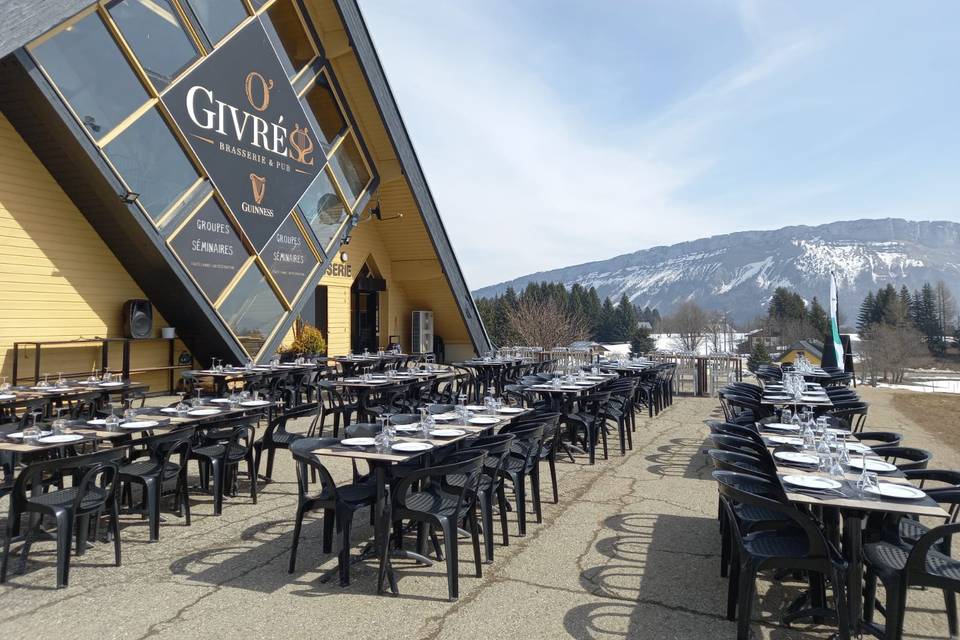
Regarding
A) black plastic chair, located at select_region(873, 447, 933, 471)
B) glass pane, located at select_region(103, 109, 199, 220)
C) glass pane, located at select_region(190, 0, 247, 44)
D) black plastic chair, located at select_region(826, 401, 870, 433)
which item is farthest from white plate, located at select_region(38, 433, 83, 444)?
glass pane, located at select_region(190, 0, 247, 44)

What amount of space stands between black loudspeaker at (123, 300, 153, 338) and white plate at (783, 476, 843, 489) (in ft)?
37.4

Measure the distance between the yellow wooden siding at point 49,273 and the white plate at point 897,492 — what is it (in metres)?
12.0

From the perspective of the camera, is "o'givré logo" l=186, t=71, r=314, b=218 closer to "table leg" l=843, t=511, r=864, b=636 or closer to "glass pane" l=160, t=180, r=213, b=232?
"glass pane" l=160, t=180, r=213, b=232

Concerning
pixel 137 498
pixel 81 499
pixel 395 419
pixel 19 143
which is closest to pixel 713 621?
pixel 395 419

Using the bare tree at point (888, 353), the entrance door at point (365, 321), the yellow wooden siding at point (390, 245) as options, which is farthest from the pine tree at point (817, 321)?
the entrance door at point (365, 321)

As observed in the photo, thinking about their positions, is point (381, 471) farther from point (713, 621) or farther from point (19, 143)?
point (19, 143)

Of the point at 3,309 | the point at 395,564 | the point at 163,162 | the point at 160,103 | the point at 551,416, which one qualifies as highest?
the point at 160,103

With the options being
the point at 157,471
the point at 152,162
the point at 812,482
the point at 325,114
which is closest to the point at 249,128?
the point at 152,162

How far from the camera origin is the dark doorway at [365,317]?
19.7 m

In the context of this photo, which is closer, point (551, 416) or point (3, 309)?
point (551, 416)

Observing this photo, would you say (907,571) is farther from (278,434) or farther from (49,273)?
(49,273)

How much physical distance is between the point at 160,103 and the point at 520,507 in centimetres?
986

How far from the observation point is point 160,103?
35.0 ft

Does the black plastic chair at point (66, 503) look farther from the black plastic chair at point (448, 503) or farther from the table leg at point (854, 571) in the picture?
the table leg at point (854, 571)
